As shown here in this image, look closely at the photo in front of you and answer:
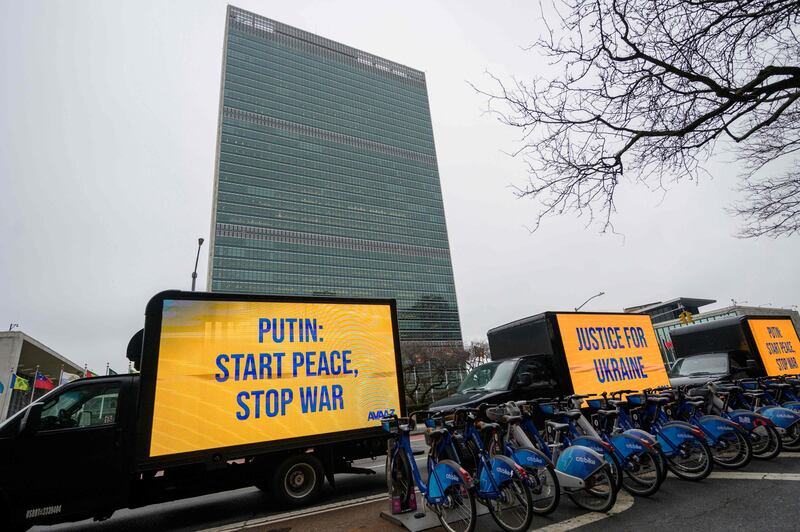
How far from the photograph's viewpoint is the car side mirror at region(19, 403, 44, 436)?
480 cm

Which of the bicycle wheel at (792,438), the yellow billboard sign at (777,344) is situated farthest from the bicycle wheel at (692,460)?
the yellow billboard sign at (777,344)

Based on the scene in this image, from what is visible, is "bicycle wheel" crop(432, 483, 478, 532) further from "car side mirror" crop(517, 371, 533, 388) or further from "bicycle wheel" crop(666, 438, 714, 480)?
"car side mirror" crop(517, 371, 533, 388)

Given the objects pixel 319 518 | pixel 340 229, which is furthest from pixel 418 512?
pixel 340 229

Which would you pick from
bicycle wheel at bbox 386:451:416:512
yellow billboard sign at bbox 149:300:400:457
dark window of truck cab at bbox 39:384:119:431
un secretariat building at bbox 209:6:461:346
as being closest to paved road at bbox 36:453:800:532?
bicycle wheel at bbox 386:451:416:512

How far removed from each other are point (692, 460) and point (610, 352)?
3.56m

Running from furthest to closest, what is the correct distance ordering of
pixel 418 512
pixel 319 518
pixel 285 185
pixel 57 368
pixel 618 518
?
pixel 285 185, pixel 57 368, pixel 319 518, pixel 418 512, pixel 618 518

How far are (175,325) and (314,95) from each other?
6141 inches

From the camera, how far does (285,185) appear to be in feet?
408

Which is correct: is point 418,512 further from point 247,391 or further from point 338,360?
point 247,391

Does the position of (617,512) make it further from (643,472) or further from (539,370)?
(539,370)

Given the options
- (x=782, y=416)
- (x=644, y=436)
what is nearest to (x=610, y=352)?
(x=782, y=416)

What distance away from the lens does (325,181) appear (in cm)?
13200

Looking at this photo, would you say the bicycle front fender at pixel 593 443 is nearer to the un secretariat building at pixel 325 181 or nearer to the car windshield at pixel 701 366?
the car windshield at pixel 701 366

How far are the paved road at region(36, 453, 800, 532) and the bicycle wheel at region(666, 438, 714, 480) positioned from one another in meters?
0.12
